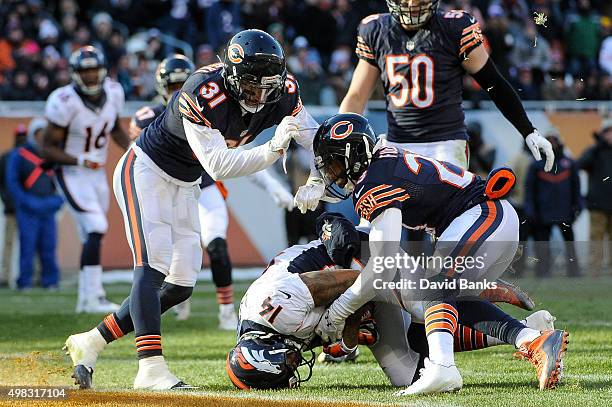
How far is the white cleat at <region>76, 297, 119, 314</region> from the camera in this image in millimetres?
9906

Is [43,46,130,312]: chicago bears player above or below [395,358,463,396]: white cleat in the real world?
above

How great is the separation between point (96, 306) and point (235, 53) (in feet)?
15.8

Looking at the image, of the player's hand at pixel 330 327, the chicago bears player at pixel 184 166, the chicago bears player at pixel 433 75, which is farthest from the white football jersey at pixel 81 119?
the player's hand at pixel 330 327

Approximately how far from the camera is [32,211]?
13.2 meters

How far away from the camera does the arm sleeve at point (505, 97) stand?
22.9 ft

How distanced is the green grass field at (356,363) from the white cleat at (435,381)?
57mm

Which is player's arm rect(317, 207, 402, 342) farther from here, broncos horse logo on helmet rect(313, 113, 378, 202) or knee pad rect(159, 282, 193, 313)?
knee pad rect(159, 282, 193, 313)

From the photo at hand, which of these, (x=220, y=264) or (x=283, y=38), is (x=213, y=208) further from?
(x=283, y=38)

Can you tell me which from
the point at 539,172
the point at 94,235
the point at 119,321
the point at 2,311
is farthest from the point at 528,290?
the point at 539,172

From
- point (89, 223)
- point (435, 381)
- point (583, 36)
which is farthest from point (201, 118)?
point (583, 36)

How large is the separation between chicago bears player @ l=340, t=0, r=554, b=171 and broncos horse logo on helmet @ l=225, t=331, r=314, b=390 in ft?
6.46

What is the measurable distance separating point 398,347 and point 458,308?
0.40 m

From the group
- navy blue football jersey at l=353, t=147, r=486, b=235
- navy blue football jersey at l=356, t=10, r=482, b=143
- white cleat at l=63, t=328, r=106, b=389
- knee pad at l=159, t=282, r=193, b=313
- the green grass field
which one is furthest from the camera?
navy blue football jersey at l=356, t=10, r=482, b=143

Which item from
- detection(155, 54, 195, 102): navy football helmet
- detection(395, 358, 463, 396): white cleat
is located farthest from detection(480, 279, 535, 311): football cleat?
detection(155, 54, 195, 102): navy football helmet
